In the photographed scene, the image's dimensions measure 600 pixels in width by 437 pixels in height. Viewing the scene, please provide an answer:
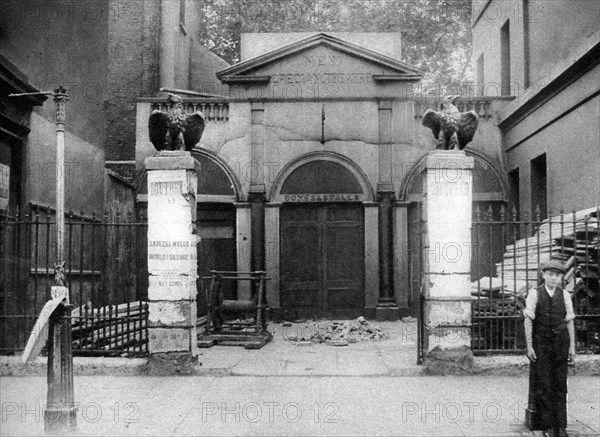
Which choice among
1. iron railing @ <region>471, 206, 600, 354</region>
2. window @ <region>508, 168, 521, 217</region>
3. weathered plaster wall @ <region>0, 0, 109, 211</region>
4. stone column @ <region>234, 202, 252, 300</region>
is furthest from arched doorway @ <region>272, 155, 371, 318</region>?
iron railing @ <region>471, 206, 600, 354</region>

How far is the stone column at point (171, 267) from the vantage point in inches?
369

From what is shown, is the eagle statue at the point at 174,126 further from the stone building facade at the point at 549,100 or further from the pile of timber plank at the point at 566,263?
the stone building facade at the point at 549,100

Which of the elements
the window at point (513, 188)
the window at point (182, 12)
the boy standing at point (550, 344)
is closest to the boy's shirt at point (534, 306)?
the boy standing at point (550, 344)

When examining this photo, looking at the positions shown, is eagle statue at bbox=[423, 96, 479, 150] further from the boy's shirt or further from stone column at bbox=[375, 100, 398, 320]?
stone column at bbox=[375, 100, 398, 320]

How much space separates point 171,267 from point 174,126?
205cm

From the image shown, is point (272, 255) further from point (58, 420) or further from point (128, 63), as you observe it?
point (58, 420)

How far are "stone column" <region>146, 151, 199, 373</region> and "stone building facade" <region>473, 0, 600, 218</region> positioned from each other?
785 centimetres

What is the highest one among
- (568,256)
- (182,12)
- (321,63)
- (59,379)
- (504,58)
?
(182,12)

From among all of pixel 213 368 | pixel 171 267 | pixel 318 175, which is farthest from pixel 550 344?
pixel 318 175

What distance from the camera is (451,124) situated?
9.60 m

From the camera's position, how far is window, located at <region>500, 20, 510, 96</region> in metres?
19.7

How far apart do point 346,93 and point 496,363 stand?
10090 mm

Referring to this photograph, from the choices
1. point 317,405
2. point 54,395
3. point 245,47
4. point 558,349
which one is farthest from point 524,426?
point 245,47

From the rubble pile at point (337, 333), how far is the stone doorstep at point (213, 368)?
3.60 meters
